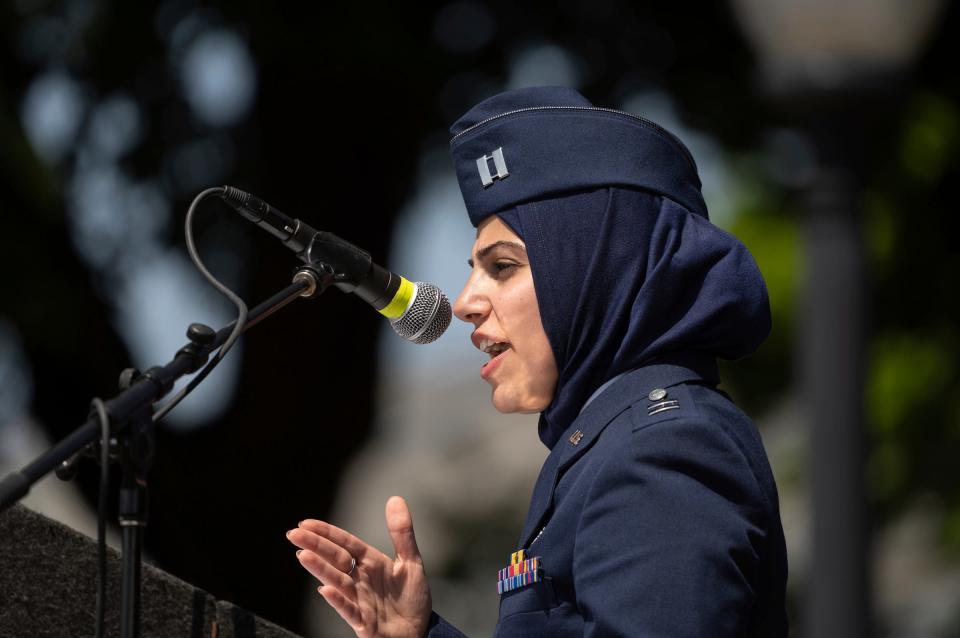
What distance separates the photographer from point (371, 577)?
11.2ft

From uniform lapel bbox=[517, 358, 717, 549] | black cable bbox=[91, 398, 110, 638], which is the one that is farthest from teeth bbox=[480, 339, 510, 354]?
black cable bbox=[91, 398, 110, 638]

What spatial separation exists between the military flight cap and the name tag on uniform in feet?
2.47

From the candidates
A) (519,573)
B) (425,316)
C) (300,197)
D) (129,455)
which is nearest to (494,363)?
(425,316)

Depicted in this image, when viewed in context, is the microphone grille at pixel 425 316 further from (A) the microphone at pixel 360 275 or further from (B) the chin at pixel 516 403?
(B) the chin at pixel 516 403

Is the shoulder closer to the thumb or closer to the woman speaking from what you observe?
the woman speaking

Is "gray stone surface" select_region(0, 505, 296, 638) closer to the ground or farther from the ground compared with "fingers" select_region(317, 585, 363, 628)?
farther from the ground

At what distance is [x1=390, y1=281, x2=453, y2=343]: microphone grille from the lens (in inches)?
139

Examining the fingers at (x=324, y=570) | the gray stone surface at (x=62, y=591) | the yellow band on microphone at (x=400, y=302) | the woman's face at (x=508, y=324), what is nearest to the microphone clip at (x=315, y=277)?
the yellow band on microphone at (x=400, y=302)

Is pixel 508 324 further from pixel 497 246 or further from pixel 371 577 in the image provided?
pixel 371 577

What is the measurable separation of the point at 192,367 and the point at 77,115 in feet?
18.9

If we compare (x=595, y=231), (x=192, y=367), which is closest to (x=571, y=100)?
(x=595, y=231)

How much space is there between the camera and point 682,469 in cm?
299

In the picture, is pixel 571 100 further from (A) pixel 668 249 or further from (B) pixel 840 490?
(B) pixel 840 490

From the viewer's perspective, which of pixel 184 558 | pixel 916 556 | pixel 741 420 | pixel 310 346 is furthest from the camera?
pixel 916 556
